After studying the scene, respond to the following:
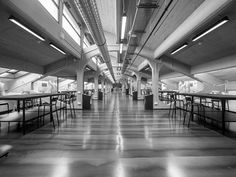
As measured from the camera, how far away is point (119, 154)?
2.75 m

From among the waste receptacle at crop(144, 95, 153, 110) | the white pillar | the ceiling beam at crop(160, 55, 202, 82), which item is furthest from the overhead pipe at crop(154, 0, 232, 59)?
the white pillar

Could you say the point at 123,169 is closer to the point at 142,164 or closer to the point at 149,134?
the point at 142,164

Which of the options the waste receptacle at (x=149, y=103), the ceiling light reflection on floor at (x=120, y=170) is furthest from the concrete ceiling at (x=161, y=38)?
the ceiling light reflection on floor at (x=120, y=170)

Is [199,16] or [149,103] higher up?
[199,16]

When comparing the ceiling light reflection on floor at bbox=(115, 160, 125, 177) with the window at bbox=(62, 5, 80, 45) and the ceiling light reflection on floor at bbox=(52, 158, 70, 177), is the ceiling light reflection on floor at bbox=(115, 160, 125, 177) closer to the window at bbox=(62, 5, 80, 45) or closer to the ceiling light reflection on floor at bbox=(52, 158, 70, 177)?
the ceiling light reflection on floor at bbox=(52, 158, 70, 177)

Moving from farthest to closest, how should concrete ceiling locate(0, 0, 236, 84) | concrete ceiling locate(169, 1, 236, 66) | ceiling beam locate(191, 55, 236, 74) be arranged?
ceiling beam locate(191, 55, 236, 74)
concrete ceiling locate(0, 0, 236, 84)
concrete ceiling locate(169, 1, 236, 66)

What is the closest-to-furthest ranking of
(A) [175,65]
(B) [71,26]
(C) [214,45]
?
(C) [214,45] → (B) [71,26] → (A) [175,65]

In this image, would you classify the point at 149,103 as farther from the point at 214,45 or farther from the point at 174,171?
the point at 174,171

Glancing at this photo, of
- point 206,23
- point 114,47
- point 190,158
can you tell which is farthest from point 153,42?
point 190,158

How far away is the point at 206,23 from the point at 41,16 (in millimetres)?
4275

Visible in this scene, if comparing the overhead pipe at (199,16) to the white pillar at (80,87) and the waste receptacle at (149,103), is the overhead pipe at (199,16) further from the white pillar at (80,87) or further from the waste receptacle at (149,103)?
the white pillar at (80,87)

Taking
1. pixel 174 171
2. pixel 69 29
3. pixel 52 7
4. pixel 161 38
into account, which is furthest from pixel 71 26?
pixel 174 171

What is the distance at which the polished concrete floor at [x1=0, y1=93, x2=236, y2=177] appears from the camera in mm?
2178

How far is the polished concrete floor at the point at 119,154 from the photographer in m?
2.18
